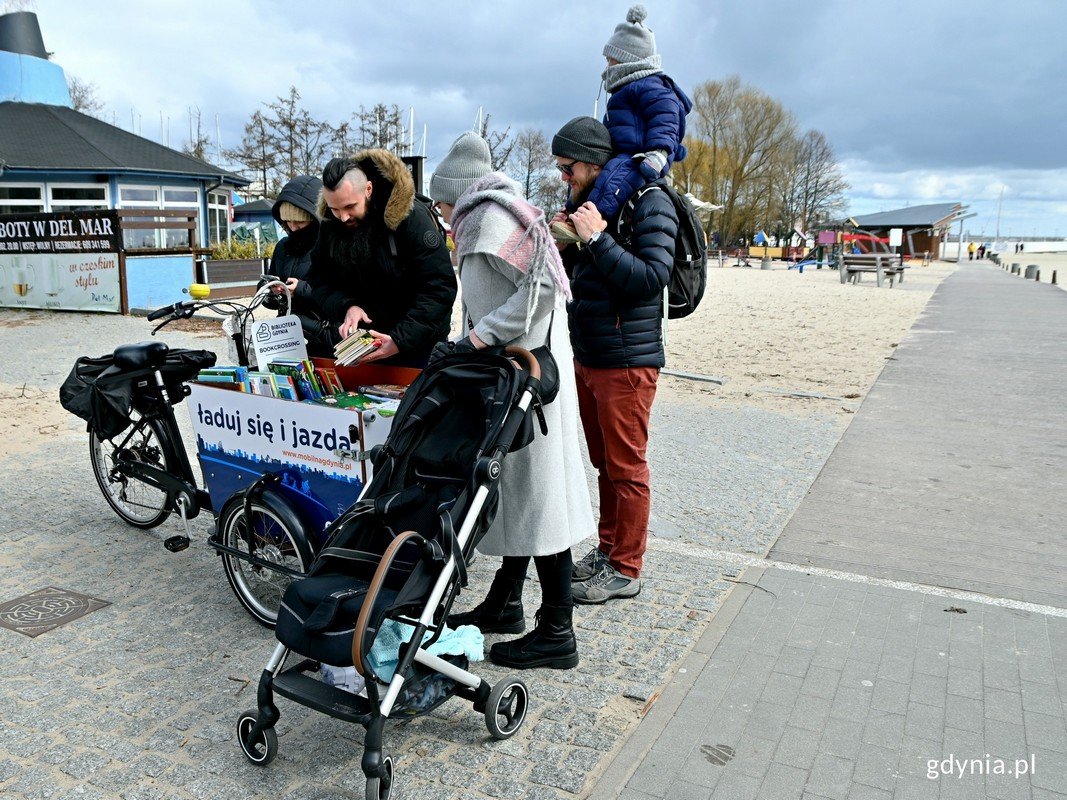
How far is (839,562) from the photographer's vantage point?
463 cm

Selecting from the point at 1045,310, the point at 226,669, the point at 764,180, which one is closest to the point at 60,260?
the point at 226,669

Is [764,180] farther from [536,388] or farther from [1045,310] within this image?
[536,388]

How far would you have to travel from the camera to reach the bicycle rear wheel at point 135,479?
181 inches

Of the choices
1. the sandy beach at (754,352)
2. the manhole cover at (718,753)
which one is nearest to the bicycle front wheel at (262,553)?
the manhole cover at (718,753)

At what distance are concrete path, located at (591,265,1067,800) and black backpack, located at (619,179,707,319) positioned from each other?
1444 mm

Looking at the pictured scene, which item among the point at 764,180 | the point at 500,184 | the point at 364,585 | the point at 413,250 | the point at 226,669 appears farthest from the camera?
the point at 764,180

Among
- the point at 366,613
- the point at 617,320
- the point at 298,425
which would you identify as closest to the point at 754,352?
the point at 617,320

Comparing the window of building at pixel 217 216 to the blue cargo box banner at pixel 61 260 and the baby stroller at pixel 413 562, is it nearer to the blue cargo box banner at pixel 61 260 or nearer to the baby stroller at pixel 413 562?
the blue cargo box banner at pixel 61 260

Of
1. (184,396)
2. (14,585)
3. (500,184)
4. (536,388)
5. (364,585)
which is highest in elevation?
(500,184)

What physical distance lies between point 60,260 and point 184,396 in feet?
45.5

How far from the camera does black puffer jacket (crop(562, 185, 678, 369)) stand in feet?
12.0

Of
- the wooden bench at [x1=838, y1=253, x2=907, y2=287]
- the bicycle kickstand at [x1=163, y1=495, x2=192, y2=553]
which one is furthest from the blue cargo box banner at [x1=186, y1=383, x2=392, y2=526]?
the wooden bench at [x1=838, y1=253, x2=907, y2=287]

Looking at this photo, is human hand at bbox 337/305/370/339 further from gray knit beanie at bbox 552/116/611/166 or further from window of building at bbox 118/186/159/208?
window of building at bbox 118/186/159/208

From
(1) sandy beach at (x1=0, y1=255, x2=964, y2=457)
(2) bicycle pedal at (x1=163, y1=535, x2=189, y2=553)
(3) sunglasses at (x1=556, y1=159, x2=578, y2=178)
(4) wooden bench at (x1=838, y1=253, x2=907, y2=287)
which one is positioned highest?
(3) sunglasses at (x1=556, y1=159, x2=578, y2=178)
